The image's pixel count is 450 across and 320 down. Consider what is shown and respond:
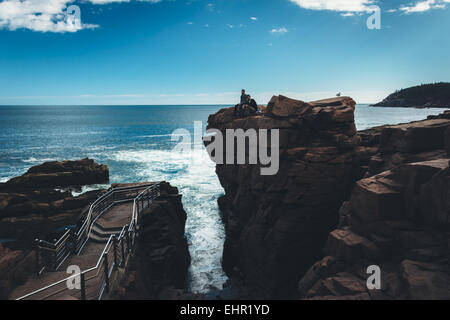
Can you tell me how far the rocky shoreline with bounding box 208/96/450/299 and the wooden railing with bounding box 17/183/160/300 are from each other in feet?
25.2

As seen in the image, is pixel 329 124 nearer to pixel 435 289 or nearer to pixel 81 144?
pixel 435 289

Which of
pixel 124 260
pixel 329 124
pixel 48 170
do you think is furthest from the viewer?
pixel 48 170

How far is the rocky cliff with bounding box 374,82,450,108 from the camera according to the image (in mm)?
136762

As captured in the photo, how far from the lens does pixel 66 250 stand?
490 inches

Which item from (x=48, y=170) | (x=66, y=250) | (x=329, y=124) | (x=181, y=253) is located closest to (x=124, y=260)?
(x=66, y=250)

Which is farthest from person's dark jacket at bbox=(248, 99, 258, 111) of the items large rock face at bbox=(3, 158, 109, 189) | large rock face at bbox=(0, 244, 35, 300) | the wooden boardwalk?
large rock face at bbox=(3, 158, 109, 189)

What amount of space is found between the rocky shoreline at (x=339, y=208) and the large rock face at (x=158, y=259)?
471cm

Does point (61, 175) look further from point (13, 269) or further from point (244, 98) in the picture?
point (13, 269)

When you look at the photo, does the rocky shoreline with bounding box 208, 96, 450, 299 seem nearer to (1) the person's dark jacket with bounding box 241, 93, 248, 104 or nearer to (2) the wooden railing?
(1) the person's dark jacket with bounding box 241, 93, 248, 104

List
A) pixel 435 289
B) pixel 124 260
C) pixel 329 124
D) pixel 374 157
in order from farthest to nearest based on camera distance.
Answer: pixel 329 124 → pixel 374 157 → pixel 124 260 → pixel 435 289

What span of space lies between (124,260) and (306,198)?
1024 centimetres

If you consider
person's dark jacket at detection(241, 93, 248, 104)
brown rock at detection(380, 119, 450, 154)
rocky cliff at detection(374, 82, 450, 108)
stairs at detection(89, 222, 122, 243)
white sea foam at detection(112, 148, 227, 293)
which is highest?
rocky cliff at detection(374, 82, 450, 108)

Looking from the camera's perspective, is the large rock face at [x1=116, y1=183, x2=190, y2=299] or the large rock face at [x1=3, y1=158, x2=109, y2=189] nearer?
the large rock face at [x1=116, y1=183, x2=190, y2=299]
